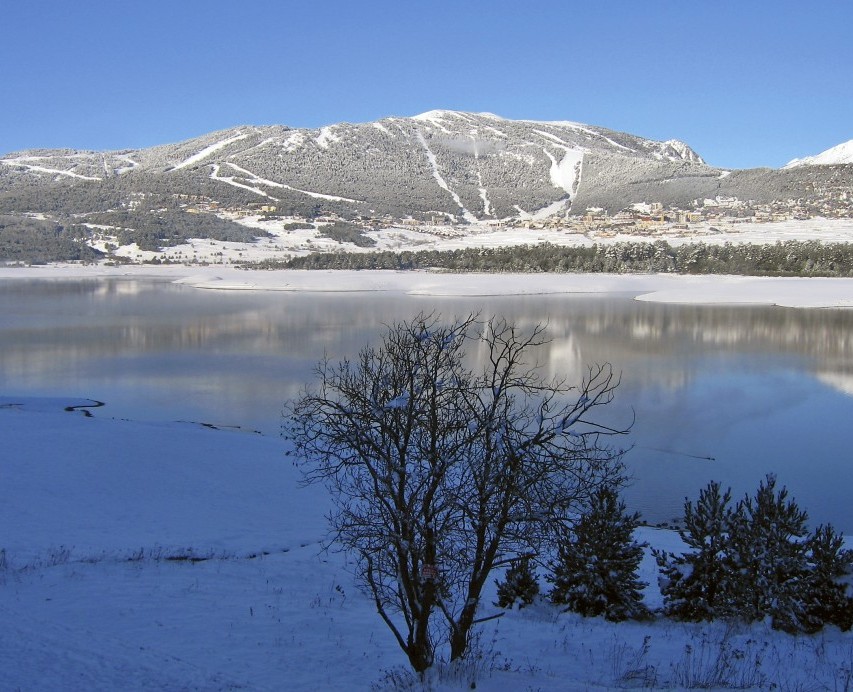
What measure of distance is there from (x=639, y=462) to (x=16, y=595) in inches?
273

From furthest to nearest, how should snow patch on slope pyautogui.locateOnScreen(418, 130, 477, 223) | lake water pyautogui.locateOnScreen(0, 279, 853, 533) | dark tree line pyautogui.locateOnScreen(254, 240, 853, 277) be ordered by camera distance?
snow patch on slope pyautogui.locateOnScreen(418, 130, 477, 223)
dark tree line pyautogui.locateOnScreen(254, 240, 853, 277)
lake water pyautogui.locateOnScreen(0, 279, 853, 533)

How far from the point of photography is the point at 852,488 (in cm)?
866

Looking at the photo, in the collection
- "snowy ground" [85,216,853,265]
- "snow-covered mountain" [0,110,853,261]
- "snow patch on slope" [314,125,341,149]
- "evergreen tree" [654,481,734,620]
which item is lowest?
"evergreen tree" [654,481,734,620]

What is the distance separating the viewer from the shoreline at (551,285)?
3653cm

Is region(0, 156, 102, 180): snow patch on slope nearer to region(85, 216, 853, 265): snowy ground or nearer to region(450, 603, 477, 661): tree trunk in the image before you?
region(85, 216, 853, 265): snowy ground

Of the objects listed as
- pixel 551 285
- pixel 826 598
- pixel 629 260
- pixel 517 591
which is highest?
pixel 629 260

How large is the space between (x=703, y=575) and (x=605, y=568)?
2.25ft

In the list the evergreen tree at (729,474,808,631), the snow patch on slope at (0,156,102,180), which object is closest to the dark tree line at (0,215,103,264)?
the evergreen tree at (729,474,808,631)

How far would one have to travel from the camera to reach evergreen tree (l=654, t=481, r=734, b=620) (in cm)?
539

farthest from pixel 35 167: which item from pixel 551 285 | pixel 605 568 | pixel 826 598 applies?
pixel 826 598

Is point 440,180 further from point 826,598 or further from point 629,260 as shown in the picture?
point 826,598

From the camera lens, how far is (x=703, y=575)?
5465 mm

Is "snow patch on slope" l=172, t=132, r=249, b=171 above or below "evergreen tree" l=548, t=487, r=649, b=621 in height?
above

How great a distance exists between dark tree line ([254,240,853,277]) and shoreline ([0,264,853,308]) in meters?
2.91
